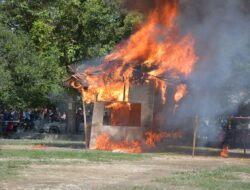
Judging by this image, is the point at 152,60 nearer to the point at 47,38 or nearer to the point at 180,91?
the point at 180,91

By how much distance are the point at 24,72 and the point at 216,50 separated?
11.4m

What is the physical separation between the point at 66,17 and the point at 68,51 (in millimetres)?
2059

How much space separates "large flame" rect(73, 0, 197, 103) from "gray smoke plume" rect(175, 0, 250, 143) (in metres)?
0.48

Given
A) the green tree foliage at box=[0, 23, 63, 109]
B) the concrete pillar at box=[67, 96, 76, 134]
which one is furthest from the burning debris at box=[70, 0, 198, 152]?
the concrete pillar at box=[67, 96, 76, 134]

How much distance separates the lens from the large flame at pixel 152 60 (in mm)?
23094

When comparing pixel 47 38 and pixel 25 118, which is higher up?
pixel 47 38

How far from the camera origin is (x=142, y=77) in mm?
23094

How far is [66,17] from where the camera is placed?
34.1m

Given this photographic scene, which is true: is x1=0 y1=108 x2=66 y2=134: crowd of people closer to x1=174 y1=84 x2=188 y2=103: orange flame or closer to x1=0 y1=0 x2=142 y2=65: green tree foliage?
x1=0 y1=0 x2=142 y2=65: green tree foliage

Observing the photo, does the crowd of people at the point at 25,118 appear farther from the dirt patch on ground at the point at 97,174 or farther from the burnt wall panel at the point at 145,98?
the dirt patch on ground at the point at 97,174

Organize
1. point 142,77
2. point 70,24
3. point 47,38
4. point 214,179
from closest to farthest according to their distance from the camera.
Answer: point 214,179
point 142,77
point 47,38
point 70,24

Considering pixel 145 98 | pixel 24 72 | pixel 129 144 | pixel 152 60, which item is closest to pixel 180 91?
pixel 145 98

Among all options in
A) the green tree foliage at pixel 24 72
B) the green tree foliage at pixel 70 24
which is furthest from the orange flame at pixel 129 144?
the green tree foliage at pixel 70 24

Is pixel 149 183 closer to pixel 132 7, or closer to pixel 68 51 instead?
pixel 132 7
